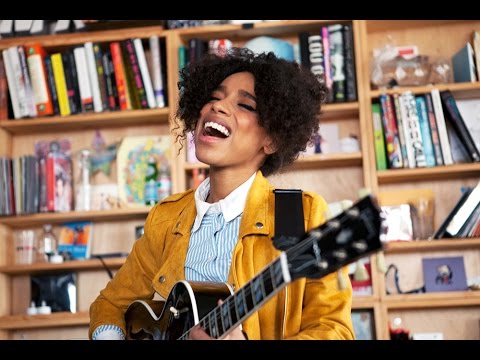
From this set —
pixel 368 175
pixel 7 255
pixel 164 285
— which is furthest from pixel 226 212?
pixel 7 255

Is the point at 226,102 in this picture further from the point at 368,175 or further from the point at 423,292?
the point at 423,292

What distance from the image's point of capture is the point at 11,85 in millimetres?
3094

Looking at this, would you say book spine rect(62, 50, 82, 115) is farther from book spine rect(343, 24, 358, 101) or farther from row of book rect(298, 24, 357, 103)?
book spine rect(343, 24, 358, 101)

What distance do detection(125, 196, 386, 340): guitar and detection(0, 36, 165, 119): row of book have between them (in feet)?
5.54

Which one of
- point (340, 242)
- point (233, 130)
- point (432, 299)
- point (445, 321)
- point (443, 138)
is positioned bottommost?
point (445, 321)

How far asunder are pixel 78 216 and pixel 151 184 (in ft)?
1.06

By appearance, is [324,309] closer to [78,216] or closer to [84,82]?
[78,216]

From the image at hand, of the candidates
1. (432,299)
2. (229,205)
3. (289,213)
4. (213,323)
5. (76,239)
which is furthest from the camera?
(76,239)

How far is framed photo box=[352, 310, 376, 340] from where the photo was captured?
9.30 ft

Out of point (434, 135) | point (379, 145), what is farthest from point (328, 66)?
point (434, 135)

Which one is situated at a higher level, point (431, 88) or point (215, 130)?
point (431, 88)

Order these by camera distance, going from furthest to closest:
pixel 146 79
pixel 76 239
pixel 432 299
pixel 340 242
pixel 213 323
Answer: pixel 76 239 < pixel 146 79 < pixel 432 299 < pixel 213 323 < pixel 340 242

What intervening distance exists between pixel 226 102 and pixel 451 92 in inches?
61.6

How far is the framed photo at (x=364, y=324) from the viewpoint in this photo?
9.30 feet
